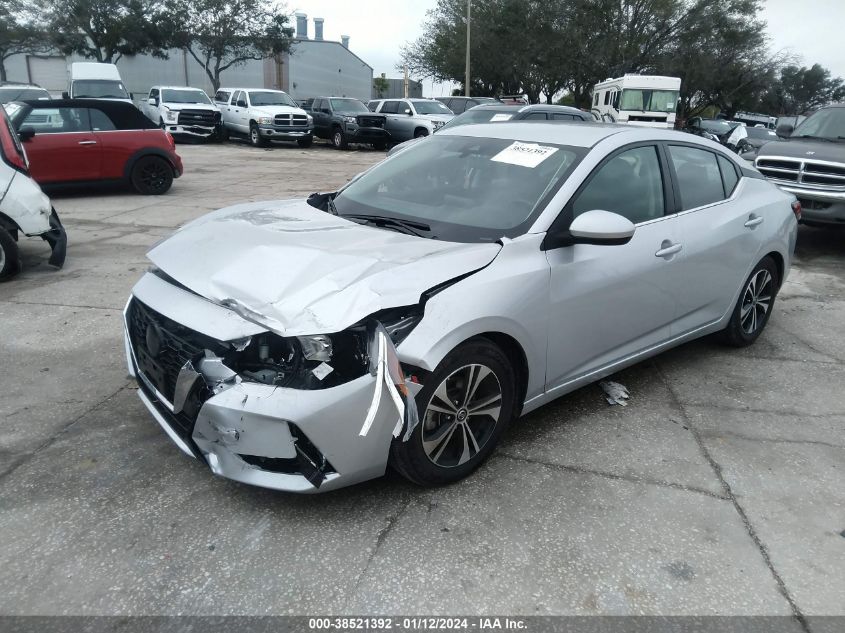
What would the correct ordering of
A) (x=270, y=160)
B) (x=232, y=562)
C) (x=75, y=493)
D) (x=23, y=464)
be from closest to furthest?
(x=232, y=562)
(x=75, y=493)
(x=23, y=464)
(x=270, y=160)

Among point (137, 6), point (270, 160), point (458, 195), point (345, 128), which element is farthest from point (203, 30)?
point (458, 195)

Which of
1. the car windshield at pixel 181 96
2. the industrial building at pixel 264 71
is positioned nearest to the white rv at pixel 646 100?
the car windshield at pixel 181 96

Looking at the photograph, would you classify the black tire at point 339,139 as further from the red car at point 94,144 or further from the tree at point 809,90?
the tree at point 809,90

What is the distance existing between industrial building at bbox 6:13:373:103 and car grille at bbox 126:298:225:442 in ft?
140

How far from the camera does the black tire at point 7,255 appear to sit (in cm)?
618

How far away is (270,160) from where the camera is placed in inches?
759

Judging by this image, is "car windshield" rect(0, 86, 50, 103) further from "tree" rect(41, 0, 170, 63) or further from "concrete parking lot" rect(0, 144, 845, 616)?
"tree" rect(41, 0, 170, 63)

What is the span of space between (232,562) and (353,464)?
60cm

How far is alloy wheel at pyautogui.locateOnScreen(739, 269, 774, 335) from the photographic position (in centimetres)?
493

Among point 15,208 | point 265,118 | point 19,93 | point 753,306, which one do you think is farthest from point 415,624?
point 265,118

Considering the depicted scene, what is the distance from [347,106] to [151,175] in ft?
48.8

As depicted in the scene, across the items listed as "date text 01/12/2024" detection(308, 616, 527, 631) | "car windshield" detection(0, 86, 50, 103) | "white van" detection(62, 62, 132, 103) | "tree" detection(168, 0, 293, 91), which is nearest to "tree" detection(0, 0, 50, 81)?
"tree" detection(168, 0, 293, 91)

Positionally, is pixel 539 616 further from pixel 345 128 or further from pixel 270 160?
pixel 345 128

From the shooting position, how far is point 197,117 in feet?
74.5
